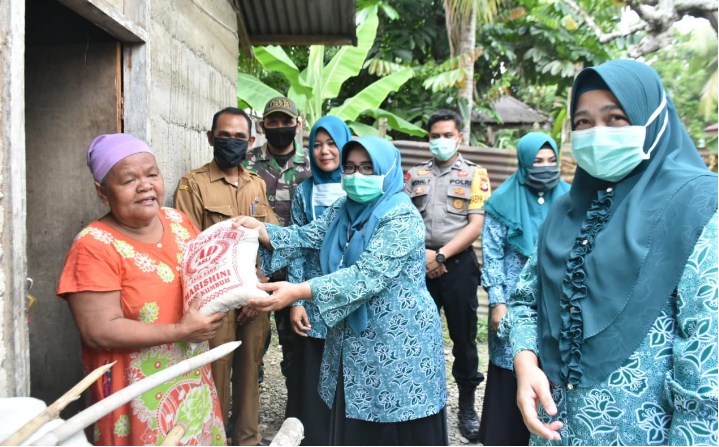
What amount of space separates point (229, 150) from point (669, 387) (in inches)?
98.0

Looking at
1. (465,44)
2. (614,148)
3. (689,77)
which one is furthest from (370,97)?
(689,77)

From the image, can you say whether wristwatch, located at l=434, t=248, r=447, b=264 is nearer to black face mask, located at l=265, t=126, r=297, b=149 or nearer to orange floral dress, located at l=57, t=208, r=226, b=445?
black face mask, located at l=265, t=126, r=297, b=149

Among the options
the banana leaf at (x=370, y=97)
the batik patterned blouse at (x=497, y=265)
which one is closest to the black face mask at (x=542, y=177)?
the batik patterned blouse at (x=497, y=265)

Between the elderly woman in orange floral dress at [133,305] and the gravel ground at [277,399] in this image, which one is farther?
the gravel ground at [277,399]

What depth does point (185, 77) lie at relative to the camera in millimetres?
3369

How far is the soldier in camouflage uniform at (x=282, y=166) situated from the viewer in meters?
3.79

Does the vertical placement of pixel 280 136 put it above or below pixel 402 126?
below

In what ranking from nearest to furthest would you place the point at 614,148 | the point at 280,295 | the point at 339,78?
the point at 614,148 → the point at 280,295 → the point at 339,78

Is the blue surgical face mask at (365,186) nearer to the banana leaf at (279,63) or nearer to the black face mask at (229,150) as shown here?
the black face mask at (229,150)

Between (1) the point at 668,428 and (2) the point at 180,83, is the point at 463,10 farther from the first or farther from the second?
(1) the point at 668,428

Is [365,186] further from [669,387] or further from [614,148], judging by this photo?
[669,387]

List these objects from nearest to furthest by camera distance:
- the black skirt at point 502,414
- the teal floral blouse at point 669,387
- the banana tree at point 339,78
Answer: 1. the teal floral blouse at point 669,387
2. the black skirt at point 502,414
3. the banana tree at point 339,78

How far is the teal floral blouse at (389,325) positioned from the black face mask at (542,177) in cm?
114

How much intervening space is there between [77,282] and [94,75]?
122 cm
